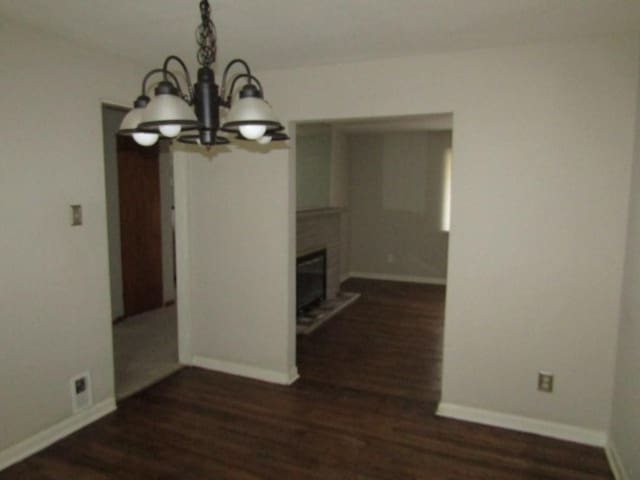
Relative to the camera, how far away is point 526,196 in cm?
270

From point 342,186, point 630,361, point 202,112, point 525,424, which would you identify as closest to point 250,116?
point 202,112

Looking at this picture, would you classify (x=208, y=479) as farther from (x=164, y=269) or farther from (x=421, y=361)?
(x=164, y=269)

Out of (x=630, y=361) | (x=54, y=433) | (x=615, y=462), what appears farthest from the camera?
(x=54, y=433)

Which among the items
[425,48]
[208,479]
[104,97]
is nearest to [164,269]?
[104,97]

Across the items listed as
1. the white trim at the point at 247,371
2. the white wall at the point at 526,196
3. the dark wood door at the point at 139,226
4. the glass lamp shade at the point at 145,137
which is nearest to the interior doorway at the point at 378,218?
the white trim at the point at 247,371

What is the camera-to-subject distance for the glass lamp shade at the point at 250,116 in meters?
1.54

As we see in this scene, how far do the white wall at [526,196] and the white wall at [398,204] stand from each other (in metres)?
4.22

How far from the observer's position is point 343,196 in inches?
287

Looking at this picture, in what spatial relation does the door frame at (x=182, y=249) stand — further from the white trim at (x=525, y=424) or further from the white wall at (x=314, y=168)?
the white wall at (x=314, y=168)

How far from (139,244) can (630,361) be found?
469 centimetres

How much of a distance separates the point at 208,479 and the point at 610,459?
7.20 feet

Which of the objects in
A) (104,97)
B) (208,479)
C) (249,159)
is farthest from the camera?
(249,159)

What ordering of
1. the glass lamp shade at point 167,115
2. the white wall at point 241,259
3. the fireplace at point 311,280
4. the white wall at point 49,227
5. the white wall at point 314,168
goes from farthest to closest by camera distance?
the white wall at point 314,168 → the fireplace at point 311,280 → the white wall at point 241,259 → the white wall at point 49,227 → the glass lamp shade at point 167,115

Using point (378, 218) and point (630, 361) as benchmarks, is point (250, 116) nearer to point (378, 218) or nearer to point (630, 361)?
point (630, 361)
